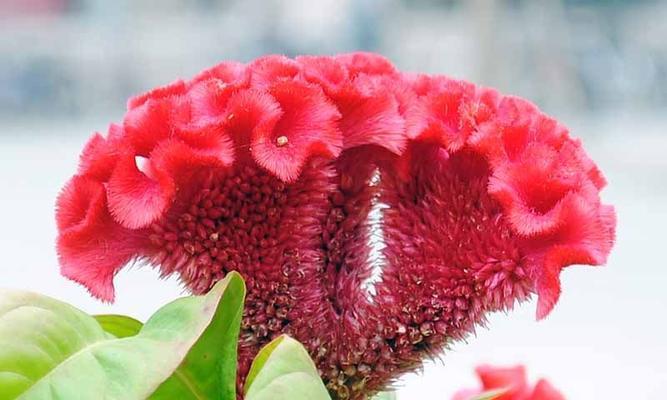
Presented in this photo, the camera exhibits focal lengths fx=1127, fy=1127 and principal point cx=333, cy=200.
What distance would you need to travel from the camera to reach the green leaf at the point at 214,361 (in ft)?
1.63

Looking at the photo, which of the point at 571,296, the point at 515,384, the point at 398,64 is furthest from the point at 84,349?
the point at 398,64

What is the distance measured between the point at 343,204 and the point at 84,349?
17 cm

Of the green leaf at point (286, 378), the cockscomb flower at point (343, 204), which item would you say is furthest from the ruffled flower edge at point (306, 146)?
the green leaf at point (286, 378)

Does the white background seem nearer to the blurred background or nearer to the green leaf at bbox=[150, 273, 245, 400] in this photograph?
the blurred background

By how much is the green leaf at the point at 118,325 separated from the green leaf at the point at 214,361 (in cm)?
7

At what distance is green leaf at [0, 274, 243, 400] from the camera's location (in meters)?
0.46

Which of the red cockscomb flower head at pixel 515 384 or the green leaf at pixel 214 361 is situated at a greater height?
the green leaf at pixel 214 361

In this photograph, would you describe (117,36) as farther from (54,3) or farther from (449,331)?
(449,331)

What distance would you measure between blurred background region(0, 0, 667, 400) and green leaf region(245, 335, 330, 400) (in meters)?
2.82

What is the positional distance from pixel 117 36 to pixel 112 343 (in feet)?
24.8

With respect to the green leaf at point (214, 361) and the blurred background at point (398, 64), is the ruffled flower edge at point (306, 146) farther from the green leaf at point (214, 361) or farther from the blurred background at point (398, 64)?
the blurred background at point (398, 64)

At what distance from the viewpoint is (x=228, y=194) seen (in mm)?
556

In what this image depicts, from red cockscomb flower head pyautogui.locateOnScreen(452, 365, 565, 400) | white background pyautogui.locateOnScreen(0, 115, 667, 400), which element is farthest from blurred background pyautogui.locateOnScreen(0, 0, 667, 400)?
red cockscomb flower head pyautogui.locateOnScreen(452, 365, 565, 400)

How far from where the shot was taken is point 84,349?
0.48 meters
